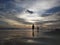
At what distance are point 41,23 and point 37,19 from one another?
9 centimetres

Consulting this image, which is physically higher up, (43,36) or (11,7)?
(11,7)

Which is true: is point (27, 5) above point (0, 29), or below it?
above

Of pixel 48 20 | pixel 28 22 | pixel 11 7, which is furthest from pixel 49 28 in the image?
pixel 11 7

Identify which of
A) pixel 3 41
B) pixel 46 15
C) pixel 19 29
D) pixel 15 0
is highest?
pixel 15 0

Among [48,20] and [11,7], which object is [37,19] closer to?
[48,20]

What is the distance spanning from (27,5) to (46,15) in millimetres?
336

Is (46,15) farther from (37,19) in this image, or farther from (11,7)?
(11,7)

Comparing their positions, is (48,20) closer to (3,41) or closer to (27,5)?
(27,5)

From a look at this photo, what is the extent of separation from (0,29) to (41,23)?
0.64 metres

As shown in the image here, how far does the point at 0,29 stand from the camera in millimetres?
2865

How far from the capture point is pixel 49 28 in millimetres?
2877

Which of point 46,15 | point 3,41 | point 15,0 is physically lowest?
point 3,41

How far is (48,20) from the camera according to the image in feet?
9.45

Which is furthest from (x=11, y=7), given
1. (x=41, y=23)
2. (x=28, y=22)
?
(x=41, y=23)
